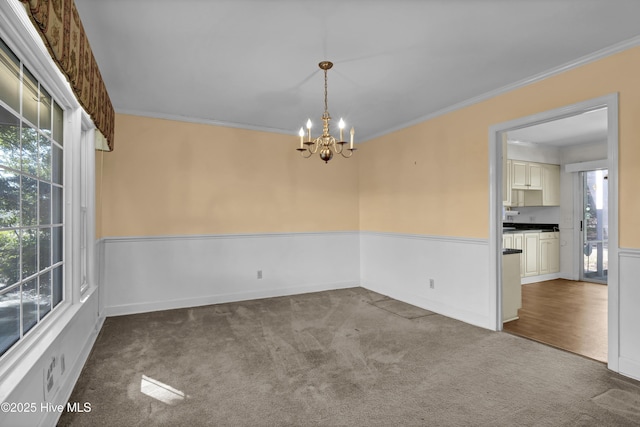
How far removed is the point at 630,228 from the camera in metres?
2.61

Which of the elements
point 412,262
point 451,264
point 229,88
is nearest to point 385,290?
point 412,262

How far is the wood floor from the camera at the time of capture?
322 centimetres

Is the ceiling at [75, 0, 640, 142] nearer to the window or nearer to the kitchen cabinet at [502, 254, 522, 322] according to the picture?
the window

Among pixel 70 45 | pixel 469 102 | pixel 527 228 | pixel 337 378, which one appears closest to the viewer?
pixel 70 45

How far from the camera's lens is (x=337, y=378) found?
8.37 ft

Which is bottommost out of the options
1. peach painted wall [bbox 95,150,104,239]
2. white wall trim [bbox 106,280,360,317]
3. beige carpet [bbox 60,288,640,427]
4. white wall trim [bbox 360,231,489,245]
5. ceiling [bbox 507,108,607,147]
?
beige carpet [bbox 60,288,640,427]

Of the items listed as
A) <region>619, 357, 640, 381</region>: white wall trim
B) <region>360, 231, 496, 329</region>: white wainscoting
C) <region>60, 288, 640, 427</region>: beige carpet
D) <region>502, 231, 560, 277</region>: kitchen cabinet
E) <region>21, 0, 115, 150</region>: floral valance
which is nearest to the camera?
<region>21, 0, 115, 150</region>: floral valance

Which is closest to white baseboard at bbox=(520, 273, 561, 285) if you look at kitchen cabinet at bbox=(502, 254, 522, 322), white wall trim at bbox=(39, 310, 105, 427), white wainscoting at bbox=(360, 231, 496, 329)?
kitchen cabinet at bbox=(502, 254, 522, 322)

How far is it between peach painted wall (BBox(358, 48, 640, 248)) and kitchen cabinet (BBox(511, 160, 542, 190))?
274 cm

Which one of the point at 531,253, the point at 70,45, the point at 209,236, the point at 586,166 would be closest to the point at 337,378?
the point at 70,45

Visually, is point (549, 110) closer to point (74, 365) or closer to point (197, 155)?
point (197, 155)

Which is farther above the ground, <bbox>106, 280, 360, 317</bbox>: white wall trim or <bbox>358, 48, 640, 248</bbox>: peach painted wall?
<bbox>358, 48, 640, 248</bbox>: peach painted wall

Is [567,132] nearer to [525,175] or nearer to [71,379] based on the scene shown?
[525,175]

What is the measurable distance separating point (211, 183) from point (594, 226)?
6918 mm
